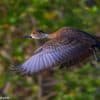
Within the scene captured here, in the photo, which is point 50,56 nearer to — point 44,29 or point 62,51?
point 62,51

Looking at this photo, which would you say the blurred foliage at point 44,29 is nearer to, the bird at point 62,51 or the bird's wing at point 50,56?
the bird at point 62,51

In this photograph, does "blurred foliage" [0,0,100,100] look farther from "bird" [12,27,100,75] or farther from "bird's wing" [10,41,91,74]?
"bird's wing" [10,41,91,74]

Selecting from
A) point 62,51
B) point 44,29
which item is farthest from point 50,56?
point 44,29

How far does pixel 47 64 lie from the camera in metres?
4.42

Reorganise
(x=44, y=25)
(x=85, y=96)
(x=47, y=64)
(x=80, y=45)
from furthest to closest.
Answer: (x=44, y=25), (x=85, y=96), (x=80, y=45), (x=47, y=64)

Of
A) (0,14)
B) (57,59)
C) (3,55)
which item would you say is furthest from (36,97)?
(57,59)

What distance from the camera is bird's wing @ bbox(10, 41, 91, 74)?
440 cm

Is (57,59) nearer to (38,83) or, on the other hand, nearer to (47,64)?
(47,64)

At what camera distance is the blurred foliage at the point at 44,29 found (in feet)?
20.8

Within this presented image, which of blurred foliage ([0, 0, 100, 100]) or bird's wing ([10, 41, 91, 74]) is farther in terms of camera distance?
blurred foliage ([0, 0, 100, 100])

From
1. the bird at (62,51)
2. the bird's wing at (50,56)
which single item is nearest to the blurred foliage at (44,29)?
the bird at (62,51)

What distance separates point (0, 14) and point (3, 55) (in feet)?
1.59

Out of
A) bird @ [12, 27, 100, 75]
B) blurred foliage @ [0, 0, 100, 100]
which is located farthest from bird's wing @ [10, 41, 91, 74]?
blurred foliage @ [0, 0, 100, 100]

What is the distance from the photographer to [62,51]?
4.65 metres
